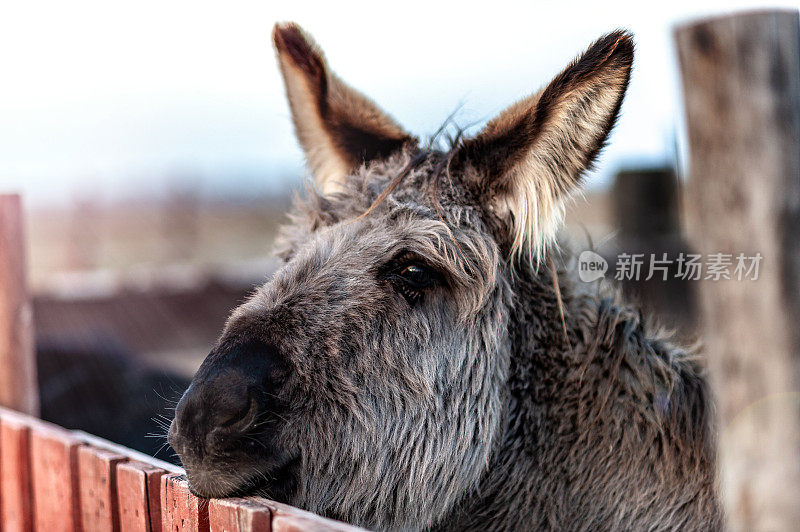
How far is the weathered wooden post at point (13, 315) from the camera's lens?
3389mm

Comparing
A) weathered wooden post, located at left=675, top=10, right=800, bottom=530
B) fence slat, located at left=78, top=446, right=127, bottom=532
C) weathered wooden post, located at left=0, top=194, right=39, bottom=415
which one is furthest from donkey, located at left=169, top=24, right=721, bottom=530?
weathered wooden post, located at left=0, top=194, right=39, bottom=415

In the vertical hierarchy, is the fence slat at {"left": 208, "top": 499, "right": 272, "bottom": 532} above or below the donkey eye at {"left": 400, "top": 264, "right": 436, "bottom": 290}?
below

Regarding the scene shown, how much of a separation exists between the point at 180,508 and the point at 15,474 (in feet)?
4.64

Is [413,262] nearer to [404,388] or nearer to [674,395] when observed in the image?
[404,388]

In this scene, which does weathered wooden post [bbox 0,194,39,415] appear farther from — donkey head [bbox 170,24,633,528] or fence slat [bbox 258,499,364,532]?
fence slat [bbox 258,499,364,532]

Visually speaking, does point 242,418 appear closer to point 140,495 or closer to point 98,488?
point 140,495

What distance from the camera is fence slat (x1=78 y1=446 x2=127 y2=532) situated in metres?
2.36

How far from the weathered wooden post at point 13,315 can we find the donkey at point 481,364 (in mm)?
1707

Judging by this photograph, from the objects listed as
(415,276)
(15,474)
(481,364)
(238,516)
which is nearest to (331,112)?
(415,276)

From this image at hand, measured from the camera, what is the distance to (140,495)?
2191 mm

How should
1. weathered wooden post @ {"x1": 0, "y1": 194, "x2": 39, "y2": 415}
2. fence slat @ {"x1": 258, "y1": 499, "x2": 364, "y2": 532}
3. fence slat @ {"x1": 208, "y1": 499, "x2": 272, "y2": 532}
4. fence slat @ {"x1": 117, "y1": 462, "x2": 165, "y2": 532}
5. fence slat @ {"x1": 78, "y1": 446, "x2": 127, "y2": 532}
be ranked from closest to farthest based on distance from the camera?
1. fence slat @ {"x1": 258, "y1": 499, "x2": 364, "y2": 532}
2. fence slat @ {"x1": 208, "y1": 499, "x2": 272, "y2": 532}
3. fence slat @ {"x1": 117, "y1": 462, "x2": 165, "y2": 532}
4. fence slat @ {"x1": 78, "y1": 446, "x2": 127, "y2": 532}
5. weathered wooden post @ {"x1": 0, "y1": 194, "x2": 39, "y2": 415}

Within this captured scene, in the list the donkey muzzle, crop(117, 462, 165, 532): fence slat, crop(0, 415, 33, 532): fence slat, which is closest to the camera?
the donkey muzzle

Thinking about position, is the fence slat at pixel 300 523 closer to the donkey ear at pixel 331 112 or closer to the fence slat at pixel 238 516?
the fence slat at pixel 238 516

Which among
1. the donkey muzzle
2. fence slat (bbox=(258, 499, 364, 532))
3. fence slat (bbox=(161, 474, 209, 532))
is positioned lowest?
fence slat (bbox=(161, 474, 209, 532))
